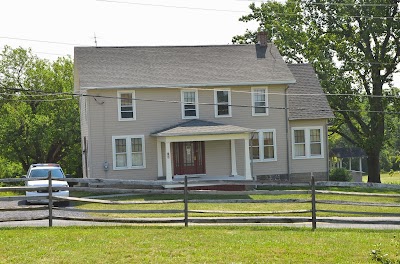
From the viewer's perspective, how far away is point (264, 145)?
37.8m

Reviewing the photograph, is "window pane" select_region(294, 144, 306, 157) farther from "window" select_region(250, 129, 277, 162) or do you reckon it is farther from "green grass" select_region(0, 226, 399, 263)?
"green grass" select_region(0, 226, 399, 263)

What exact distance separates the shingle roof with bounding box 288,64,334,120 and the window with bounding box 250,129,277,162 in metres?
1.54

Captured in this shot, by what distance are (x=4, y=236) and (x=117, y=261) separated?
13.1 ft

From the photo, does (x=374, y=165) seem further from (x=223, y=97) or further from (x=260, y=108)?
(x=223, y=97)

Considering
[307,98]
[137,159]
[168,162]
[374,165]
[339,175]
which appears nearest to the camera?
[168,162]

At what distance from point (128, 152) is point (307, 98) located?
35.4 feet

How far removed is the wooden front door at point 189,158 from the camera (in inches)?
1425

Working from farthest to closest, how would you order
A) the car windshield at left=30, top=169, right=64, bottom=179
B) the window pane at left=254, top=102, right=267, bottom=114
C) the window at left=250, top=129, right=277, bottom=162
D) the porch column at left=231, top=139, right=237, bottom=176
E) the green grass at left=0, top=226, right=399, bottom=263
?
the window at left=250, top=129, right=277, bottom=162, the window pane at left=254, top=102, right=267, bottom=114, the porch column at left=231, top=139, right=237, bottom=176, the car windshield at left=30, top=169, right=64, bottom=179, the green grass at left=0, top=226, right=399, bottom=263

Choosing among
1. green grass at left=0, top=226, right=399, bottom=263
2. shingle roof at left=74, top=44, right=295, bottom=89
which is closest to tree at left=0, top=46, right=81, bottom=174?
shingle roof at left=74, top=44, right=295, bottom=89

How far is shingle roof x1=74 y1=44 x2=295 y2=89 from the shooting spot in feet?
117

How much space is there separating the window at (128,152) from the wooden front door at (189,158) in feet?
5.85

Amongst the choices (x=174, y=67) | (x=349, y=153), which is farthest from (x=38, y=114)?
(x=349, y=153)

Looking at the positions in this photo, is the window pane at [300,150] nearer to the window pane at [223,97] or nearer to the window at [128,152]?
the window pane at [223,97]

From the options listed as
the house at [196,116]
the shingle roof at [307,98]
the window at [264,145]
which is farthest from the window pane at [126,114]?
the shingle roof at [307,98]
